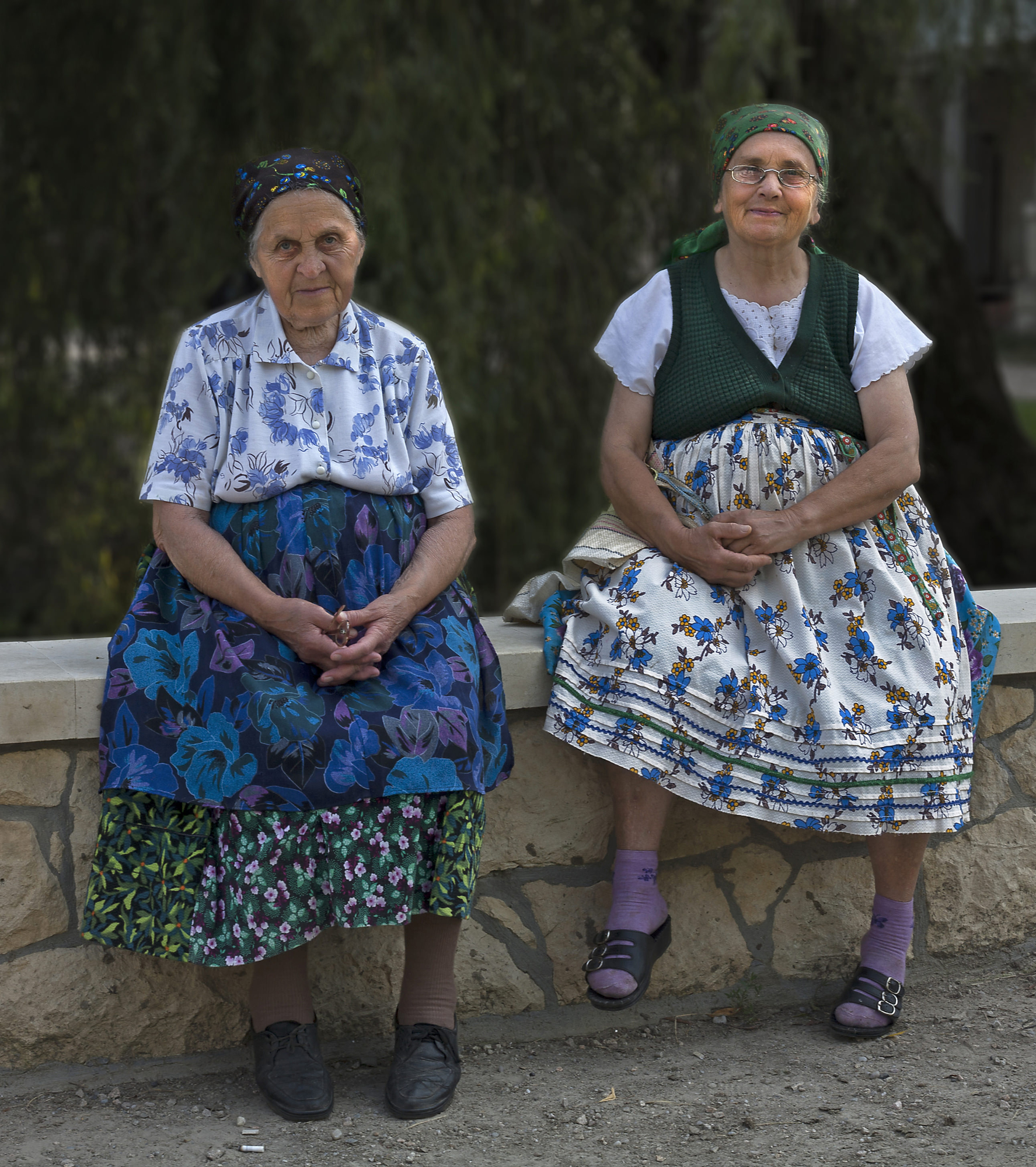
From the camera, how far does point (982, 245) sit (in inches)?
579

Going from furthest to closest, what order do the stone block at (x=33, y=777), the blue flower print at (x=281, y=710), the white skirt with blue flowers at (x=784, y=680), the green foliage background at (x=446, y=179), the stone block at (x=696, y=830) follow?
the green foliage background at (x=446, y=179) → the stone block at (x=696, y=830) → the white skirt with blue flowers at (x=784, y=680) → the stone block at (x=33, y=777) → the blue flower print at (x=281, y=710)

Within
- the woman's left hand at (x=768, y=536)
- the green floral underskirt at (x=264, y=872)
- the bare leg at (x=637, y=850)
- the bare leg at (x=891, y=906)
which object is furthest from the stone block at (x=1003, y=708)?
the green floral underskirt at (x=264, y=872)

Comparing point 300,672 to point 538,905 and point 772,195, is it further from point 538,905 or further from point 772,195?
point 772,195

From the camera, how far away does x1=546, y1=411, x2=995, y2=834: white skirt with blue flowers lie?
2350 millimetres

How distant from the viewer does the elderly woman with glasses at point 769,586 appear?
236 centimetres

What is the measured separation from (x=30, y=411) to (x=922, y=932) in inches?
168

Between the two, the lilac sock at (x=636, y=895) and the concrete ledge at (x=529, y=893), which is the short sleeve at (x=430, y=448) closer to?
the concrete ledge at (x=529, y=893)

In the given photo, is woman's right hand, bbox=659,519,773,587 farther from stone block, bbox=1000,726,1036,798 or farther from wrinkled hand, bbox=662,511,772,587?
stone block, bbox=1000,726,1036,798

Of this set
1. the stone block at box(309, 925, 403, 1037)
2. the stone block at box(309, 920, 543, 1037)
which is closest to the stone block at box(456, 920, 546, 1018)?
the stone block at box(309, 920, 543, 1037)

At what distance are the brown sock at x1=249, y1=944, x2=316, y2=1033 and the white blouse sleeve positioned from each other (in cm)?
139

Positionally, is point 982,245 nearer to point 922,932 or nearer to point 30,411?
point 30,411

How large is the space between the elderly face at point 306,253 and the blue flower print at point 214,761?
27.0 inches

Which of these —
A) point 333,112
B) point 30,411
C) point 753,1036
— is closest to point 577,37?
point 333,112

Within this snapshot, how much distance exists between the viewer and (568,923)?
8.37 ft
